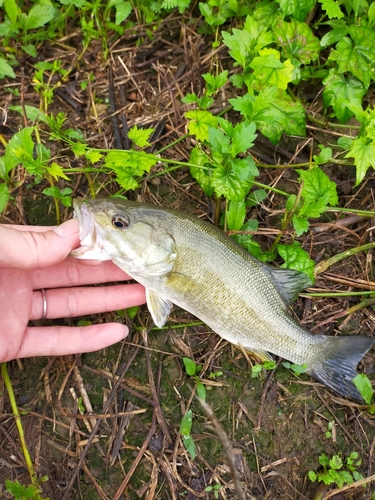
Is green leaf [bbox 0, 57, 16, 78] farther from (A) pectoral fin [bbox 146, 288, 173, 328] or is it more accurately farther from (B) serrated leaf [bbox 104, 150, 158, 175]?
(A) pectoral fin [bbox 146, 288, 173, 328]

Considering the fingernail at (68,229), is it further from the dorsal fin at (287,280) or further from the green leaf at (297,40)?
the green leaf at (297,40)

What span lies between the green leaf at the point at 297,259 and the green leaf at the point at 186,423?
170 centimetres

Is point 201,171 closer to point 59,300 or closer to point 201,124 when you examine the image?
point 201,124

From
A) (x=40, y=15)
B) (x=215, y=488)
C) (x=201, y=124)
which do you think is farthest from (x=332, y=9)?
(x=215, y=488)

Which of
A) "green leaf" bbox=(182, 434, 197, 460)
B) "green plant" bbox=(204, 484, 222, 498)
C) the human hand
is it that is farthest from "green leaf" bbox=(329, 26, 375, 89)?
"green plant" bbox=(204, 484, 222, 498)

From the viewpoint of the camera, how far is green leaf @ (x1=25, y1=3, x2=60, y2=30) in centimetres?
486

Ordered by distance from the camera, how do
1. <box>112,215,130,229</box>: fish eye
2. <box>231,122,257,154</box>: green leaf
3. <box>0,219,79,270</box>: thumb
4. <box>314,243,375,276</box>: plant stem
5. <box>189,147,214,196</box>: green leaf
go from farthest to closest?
1. <box>314,243,375,276</box>: plant stem
2. <box>189,147,214,196</box>: green leaf
3. <box>112,215,130,229</box>: fish eye
4. <box>231,122,257,154</box>: green leaf
5. <box>0,219,79,270</box>: thumb

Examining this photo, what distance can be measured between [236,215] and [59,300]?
1937mm

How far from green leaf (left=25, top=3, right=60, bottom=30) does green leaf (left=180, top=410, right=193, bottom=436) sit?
4.51 meters

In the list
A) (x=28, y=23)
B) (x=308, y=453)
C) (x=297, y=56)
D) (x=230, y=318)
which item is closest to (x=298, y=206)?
(x=230, y=318)

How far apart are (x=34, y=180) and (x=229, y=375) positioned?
2905 millimetres

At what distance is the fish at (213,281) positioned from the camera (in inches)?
152

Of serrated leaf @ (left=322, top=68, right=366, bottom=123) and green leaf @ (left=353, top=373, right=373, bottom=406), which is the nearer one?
green leaf @ (left=353, top=373, right=373, bottom=406)

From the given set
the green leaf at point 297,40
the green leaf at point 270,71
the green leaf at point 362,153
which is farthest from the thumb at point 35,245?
the green leaf at point 297,40
